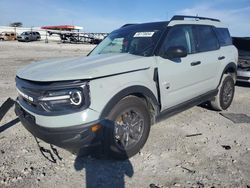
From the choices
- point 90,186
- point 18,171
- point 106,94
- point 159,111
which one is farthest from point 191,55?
point 18,171

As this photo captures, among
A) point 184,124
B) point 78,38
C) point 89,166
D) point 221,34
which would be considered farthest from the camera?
point 78,38

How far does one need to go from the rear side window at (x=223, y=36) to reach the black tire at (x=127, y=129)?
2.95 meters

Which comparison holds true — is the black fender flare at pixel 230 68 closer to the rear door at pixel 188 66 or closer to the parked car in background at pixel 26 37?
the rear door at pixel 188 66

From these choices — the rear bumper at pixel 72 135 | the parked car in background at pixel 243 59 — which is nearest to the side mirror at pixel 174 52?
the rear bumper at pixel 72 135

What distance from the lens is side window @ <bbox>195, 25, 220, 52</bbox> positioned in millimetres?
5102

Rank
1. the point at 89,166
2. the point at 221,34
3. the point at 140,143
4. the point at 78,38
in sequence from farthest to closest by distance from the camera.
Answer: the point at 78,38 < the point at 221,34 < the point at 140,143 < the point at 89,166

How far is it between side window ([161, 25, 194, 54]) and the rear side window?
48.0 inches

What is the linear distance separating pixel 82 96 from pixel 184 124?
2818 millimetres

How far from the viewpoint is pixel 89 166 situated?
364 centimetres

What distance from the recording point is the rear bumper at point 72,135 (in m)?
3.10

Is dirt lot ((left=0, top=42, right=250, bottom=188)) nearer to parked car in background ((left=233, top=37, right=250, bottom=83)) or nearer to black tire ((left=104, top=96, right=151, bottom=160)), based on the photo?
black tire ((left=104, top=96, right=151, bottom=160))

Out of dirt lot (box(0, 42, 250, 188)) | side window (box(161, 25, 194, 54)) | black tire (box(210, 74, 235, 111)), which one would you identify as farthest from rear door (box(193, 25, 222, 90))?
dirt lot (box(0, 42, 250, 188))

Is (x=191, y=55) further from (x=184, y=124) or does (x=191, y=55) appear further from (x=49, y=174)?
(x=49, y=174)

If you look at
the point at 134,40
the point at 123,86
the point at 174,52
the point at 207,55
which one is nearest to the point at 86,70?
the point at 123,86
